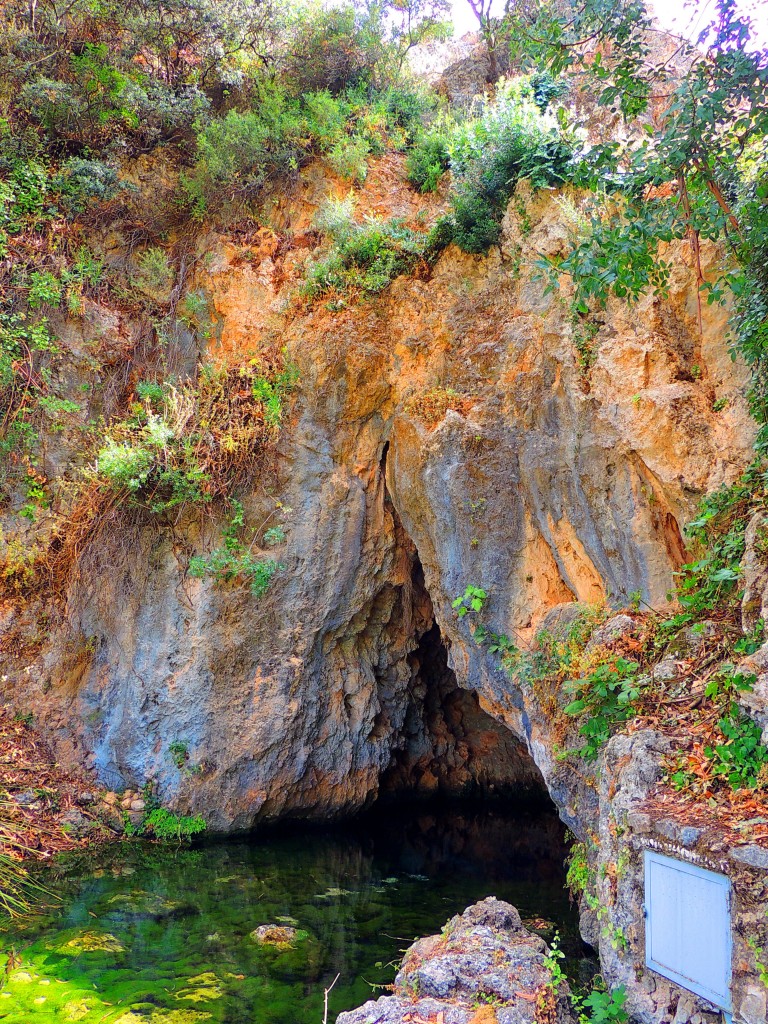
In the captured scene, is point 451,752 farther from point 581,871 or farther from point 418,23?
point 418,23

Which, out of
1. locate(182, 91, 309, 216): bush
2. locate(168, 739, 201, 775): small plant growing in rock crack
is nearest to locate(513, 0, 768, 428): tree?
locate(182, 91, 309, 216): bush

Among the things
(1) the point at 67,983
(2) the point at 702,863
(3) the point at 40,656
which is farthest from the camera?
(3) the point at 40,656

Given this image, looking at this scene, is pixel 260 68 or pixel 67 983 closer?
pixel 67 983

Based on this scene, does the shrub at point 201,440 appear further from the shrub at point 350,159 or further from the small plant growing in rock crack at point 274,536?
the shrub at point 350,159

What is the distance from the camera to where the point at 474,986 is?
13.8 ft

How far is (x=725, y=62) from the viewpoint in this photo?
4.47 meters

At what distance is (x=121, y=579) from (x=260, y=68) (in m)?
8.66

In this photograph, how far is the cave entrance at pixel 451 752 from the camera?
11.5 m

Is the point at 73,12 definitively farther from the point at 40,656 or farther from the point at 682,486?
the point at 682,486

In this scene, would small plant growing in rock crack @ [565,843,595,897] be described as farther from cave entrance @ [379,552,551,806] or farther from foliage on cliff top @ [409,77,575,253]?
foliage on cliff top @ [409,77,575,253]

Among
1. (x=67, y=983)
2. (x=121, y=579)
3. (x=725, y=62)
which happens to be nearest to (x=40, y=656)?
(x=121, y=579)

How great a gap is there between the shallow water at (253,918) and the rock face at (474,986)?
3.19 feet

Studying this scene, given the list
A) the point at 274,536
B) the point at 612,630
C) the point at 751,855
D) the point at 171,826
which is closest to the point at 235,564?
the point at 274,536

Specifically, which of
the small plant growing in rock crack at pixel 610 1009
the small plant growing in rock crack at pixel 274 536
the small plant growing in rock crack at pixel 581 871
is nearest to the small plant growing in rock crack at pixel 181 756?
the small plant growing in rock crack at pixel 274 536
